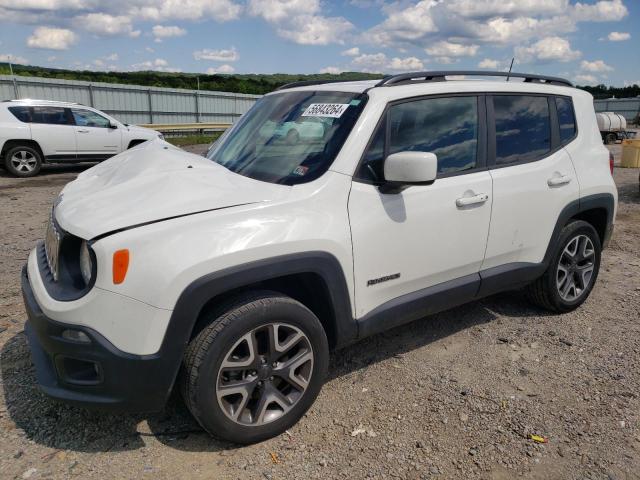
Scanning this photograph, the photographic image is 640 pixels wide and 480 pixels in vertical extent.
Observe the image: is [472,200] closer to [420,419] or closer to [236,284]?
[420,419]

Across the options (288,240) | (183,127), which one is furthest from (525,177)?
(183,127)

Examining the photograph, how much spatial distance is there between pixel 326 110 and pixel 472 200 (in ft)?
3.59

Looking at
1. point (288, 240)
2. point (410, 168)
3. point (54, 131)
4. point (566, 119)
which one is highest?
point (566, 119)

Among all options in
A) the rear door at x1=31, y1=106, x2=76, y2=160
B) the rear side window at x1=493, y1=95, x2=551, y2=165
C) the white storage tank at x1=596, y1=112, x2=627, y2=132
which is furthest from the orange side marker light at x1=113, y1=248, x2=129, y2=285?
the white storage tank at x1=596, y1=112, x2=627, y2=132

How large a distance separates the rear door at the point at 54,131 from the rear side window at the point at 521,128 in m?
10.9

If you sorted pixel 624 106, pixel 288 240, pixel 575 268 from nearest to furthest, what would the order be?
pixel 288 240
pixel 575 268
pixel 624 106

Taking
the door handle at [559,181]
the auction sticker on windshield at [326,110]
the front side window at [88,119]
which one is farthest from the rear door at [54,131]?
the door handle at [559,181]

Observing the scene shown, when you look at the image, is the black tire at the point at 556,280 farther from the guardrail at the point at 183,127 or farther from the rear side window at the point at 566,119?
the guardrail at the point at 183,127

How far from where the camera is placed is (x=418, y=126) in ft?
10.4

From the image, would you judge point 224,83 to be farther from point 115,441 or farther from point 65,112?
point 115,441

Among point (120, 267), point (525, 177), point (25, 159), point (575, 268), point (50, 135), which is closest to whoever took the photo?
point (120, 267)

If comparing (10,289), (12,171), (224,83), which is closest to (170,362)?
(10,289)

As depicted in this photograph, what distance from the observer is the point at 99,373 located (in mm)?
2312

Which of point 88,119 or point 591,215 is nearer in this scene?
point 591,215
